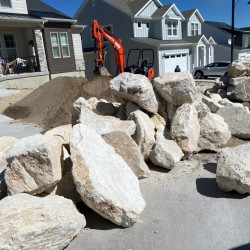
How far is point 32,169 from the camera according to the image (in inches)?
136

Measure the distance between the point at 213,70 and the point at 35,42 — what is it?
569 inches

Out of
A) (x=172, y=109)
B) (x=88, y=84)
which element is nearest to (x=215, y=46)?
(x=88, y=84)

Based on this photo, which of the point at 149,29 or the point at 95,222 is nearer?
the point at 95,222

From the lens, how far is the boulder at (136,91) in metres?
5.62

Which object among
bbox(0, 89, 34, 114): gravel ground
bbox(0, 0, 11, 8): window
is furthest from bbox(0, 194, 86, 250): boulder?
bbox(0, 0, 11, 8): window

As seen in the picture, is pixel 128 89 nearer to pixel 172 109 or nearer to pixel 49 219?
pixel 172 109

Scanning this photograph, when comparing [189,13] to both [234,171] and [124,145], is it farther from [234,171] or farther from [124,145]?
[234,171]

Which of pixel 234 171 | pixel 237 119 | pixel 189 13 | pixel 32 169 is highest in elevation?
pixel 189 13

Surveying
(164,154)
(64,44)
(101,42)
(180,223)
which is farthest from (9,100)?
(180,223)

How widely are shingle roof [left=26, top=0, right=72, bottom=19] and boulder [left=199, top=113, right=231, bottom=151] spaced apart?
14350 mm

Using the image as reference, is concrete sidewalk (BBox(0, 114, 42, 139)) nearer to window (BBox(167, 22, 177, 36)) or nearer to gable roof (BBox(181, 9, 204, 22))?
window (BBox(167, 22, 177, 36))

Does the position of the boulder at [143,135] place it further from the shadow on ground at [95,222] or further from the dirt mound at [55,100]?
the dirt mound at [55,100]

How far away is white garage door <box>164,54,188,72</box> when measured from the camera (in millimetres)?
25513

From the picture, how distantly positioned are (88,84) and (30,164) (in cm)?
884
